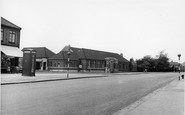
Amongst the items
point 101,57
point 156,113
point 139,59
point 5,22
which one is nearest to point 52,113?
point 156,113

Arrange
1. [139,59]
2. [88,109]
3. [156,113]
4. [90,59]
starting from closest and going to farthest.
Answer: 1. [156,113]
2. [88,109]
3. [90,59]
4. [139,59]

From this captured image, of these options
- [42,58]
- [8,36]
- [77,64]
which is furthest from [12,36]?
[42,58]

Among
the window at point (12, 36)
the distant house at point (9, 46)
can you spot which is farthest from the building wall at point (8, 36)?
the window at point (12, 36)

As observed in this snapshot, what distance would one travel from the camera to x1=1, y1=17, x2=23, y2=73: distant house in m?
31.4

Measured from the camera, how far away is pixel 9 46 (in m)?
33.2

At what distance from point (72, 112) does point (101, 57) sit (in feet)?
226

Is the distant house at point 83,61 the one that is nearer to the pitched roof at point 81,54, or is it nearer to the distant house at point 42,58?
the pitched roof at point 81,54

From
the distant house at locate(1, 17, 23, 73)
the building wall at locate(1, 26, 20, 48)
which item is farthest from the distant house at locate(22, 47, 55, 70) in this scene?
the distant house at locate(1, 17, 23, 73)

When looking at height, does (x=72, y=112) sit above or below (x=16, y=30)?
below

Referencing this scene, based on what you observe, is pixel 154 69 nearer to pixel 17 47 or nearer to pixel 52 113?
pixel 17 47

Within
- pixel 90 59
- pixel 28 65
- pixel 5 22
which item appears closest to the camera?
pixel 28 65

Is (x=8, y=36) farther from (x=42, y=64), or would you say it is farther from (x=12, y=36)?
(x=42, y=64)

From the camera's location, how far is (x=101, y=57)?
76438mm

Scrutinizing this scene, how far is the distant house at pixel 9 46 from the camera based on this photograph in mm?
31428
